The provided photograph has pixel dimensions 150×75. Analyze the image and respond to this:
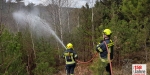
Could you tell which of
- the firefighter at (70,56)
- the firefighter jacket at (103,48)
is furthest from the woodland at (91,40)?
the firefighter jacket at (103,48)

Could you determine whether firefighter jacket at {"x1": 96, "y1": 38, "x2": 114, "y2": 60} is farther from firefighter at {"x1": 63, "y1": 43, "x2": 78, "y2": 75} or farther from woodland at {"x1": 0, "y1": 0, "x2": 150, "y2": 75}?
woodland at {"x1": 0, "y1": 0, "x2": 150, "y2": 75}

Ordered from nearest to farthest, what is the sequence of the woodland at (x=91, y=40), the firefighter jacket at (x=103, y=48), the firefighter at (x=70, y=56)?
the firefighter jacket at (x=103, y=48) → the firefighter at (x=70, y=56) → the woodland at (x=91, y=40)

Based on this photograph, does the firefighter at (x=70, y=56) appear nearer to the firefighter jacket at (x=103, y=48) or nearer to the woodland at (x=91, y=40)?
the firefighter jacket at (x=103, y=48)

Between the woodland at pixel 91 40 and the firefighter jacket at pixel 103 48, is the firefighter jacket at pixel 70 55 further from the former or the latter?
the woodland at pixel 91 40

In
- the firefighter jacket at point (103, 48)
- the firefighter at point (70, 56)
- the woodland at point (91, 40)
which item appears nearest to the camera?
the firefighter jacket at point (103, 48)

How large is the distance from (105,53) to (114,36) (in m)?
6.96

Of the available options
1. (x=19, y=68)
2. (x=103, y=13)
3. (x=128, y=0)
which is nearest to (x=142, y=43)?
(x=128, y=0)

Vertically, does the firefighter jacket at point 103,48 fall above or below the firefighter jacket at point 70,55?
above

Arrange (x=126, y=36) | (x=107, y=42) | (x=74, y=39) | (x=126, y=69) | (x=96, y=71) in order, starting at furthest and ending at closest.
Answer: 1. (x=74, y=39)
2. (x=126, y=36)
3. (x=126, y=69)
4. (x=107, y=42)
5. (x=96, y=71)

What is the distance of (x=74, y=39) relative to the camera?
19516mm

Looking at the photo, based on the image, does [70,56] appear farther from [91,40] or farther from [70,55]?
[91,40]

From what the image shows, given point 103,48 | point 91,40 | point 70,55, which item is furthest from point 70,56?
point 91,40

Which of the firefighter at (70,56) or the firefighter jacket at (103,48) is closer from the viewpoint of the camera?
the firefighter jacket at (103,48)

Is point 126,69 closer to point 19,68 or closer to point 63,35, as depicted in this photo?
point 19,68
